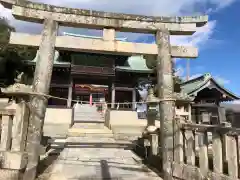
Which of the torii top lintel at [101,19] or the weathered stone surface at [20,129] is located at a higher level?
the torii top lintel at [101,19]

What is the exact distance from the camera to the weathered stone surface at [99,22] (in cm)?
532

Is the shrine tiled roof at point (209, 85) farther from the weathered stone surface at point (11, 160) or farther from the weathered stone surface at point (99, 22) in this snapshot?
the weathered stone surface at point (11, 160)

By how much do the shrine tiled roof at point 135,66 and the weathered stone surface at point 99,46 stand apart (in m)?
12.3

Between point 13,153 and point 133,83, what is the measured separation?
15436 mm

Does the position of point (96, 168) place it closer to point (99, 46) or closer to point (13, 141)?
point (13, 141)

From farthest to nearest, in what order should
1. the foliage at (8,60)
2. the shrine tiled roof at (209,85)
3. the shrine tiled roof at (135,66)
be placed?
the shrine tiled roof at (135,66) → the shrine tiled roof at (209,85) → the foliage at (8,60)

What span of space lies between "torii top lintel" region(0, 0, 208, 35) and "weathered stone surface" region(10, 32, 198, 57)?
1.45ft

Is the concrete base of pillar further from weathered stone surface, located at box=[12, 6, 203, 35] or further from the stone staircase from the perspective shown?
weathered stone surface, located at box=[12, 6, 203, 35]

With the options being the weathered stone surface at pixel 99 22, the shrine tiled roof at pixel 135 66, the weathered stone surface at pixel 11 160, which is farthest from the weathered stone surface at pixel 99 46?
the shrine tiled roof at pixel 135 66

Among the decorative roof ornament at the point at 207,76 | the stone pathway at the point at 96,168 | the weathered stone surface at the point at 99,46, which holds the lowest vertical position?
the stone pathway at the point at 96,168

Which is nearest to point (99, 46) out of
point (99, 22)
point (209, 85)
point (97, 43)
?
point (97, 43)

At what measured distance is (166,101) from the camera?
542 centimetres

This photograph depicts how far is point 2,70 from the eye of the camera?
15141 millimetres

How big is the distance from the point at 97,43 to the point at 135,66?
14.1 m
